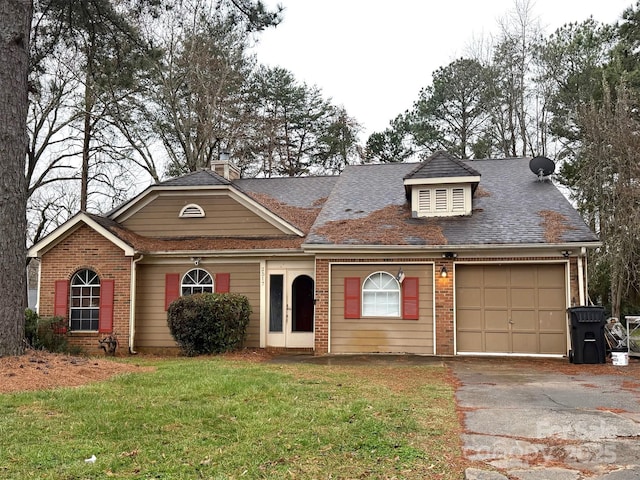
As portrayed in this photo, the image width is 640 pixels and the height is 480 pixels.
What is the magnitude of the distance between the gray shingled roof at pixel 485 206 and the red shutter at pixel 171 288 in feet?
11.7

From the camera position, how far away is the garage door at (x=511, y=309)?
12.3 metres

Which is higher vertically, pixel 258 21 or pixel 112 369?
pixel 258 21

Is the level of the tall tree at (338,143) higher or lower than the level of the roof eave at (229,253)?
higher

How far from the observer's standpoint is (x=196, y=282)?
13961 millimetres

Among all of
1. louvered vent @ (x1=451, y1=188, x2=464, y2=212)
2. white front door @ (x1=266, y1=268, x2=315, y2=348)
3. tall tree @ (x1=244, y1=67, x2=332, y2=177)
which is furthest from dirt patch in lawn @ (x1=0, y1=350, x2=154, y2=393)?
tall tree @ (x1=244, y1=67, x2=332, y2=177)

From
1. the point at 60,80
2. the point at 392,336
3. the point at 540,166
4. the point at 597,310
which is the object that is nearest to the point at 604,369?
the point at 597,310

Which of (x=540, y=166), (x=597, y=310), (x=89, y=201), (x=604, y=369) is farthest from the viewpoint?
(x=89, y=201)

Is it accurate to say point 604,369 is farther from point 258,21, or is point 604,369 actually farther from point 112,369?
point 258,21

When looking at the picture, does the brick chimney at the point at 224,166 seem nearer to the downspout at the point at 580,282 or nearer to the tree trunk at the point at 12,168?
the tree trunk at the point at 12,168

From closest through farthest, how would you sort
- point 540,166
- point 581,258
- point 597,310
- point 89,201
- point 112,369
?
point 112,369
point 597,310
point 581,258
point 540,166
point 89,201

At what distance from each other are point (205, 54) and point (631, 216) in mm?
16945

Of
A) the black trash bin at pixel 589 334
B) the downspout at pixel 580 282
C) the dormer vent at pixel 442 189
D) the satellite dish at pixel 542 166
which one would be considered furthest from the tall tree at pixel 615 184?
the black trash bin at pixel 589 334

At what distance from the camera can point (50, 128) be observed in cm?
2252

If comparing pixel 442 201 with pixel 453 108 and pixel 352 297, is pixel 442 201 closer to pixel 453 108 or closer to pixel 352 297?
pixel 352 297
